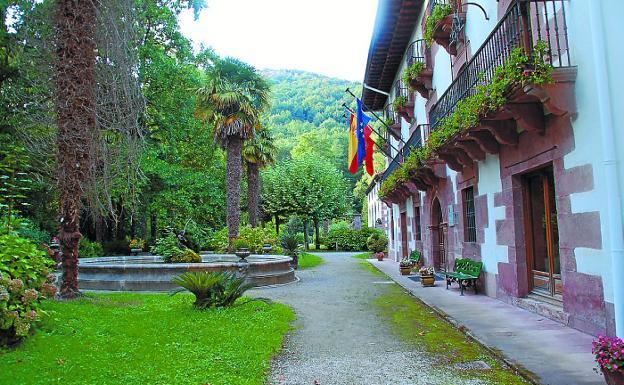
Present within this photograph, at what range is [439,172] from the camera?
15.1 m

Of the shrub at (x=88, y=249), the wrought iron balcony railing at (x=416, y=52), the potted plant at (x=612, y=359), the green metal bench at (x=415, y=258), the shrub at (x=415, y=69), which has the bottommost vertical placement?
the potted plant at (x=612, y=359)

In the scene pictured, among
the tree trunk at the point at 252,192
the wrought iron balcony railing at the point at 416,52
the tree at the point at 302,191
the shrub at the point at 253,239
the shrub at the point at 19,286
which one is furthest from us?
the tree at the point at 302,191

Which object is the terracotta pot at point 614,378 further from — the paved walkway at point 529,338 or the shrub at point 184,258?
the shrub at point 184,258

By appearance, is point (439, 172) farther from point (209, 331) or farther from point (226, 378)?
point (226, 378)

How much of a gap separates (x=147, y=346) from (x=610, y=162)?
6.32m

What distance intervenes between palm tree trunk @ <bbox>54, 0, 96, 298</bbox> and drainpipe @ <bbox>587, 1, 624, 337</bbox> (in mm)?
8868

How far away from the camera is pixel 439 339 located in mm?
7254

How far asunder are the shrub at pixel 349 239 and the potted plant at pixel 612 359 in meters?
40.3

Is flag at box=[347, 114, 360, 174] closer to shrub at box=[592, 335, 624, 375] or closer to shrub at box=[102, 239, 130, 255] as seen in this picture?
shrub at box=[592, 335, 624, 375]

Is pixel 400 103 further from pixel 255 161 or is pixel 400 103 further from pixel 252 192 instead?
pixel 252 192

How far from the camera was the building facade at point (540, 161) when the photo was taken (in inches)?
244

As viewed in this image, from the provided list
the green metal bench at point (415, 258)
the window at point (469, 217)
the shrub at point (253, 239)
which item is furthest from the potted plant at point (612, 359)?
the shrub at point (253, 239)

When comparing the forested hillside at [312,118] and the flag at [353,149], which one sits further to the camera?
the forested hillside at [312,118]

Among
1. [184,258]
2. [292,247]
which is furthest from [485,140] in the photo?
[292,247]
